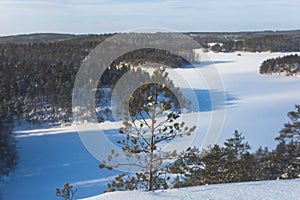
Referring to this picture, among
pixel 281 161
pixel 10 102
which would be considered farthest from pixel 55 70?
pixel 281 161

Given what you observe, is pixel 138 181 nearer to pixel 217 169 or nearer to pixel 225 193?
pixel 225 193

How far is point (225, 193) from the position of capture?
707 cm

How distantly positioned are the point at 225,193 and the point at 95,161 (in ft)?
58.3

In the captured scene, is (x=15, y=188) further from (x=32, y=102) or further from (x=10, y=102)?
(x=32, y=102)

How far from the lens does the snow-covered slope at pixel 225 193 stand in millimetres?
6836

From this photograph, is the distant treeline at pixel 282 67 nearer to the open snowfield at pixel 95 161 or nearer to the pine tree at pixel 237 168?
the open snowfield at pixel 95 161

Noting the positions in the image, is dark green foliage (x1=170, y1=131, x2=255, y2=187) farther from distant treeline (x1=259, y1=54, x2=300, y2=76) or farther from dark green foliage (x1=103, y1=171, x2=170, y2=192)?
distant treeline (x1=259, y1=54, x2=300, y2=76)

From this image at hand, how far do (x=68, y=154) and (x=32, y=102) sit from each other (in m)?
11.9

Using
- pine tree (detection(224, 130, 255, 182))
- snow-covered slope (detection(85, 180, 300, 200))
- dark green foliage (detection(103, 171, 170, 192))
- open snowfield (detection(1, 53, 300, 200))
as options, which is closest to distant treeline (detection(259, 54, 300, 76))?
open snowfield (detection(1, 53, 300, 200))

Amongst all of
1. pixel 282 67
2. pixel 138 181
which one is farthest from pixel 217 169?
pixel 282 67

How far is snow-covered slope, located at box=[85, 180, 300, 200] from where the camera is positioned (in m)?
6.84

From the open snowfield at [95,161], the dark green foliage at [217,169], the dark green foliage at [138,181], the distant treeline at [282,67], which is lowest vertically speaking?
the open snowfield at [95,161]

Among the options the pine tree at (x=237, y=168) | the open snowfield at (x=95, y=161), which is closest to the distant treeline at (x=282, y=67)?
the open snowfield at (x=95, y=161)

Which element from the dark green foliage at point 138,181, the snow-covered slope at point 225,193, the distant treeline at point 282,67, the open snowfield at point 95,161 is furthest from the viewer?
the distant treeline at point 282,67
